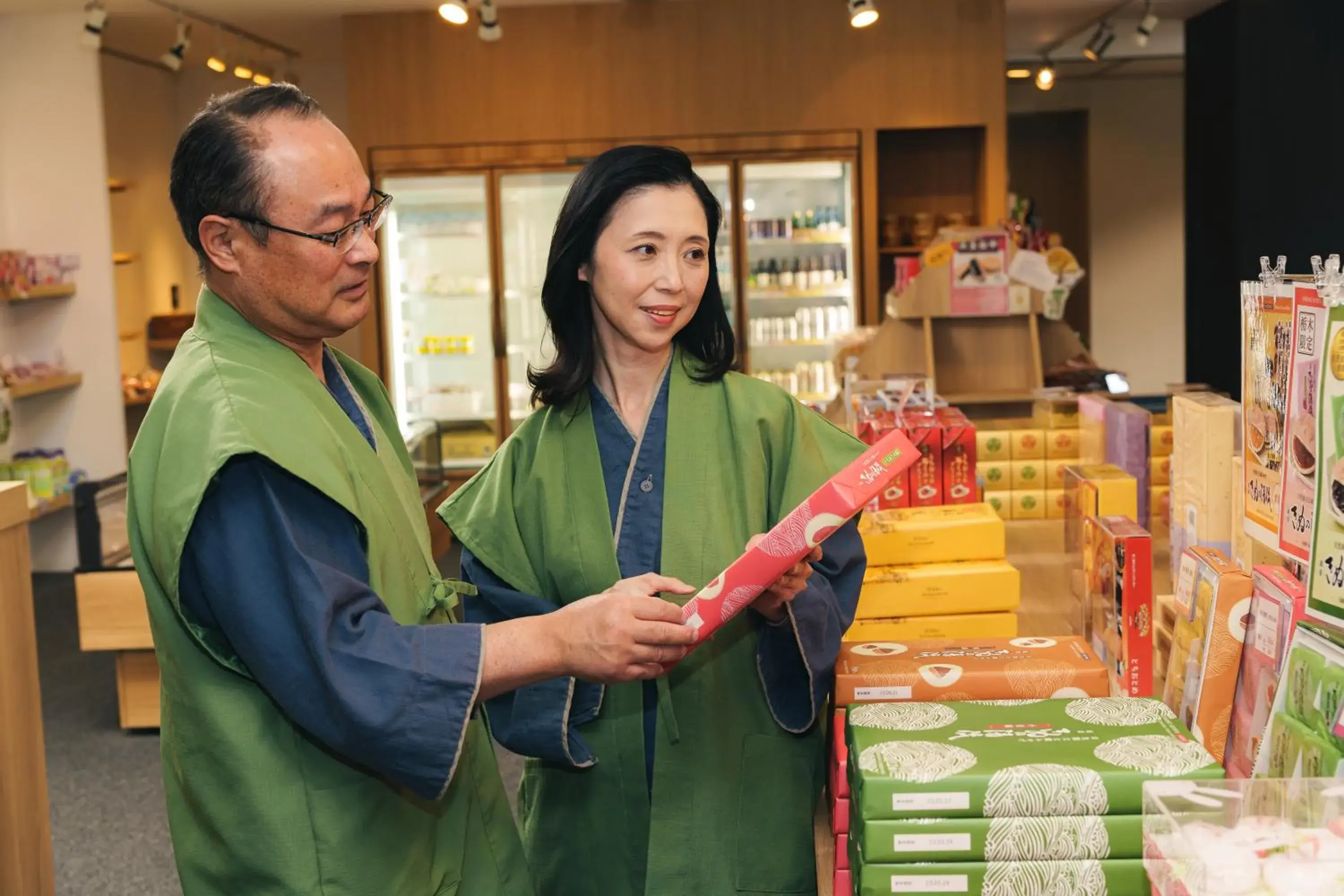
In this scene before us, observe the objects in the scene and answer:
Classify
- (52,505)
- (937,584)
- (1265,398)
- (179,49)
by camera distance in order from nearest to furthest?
(1265,398) < (937,584) < (52,505) < (179,49)

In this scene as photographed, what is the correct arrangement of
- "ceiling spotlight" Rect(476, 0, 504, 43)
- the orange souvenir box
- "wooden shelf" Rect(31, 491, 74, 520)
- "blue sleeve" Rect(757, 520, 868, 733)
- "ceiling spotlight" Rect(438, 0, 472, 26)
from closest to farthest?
1. the orange souvenir box
2. "blue sleeve" Rect(757, 520, 868, 733)
3. "ceiling spotlight" Rect(438, 0, 472, 26)
4. "ceiling spotlight" Rect(476, 0, 504, 43)
5. "wooden shelf" Rect(31, 491, 74, 520)

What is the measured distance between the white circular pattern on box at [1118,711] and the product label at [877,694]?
250 mm

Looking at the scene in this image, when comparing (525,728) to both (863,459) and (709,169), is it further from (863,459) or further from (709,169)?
(709,169)

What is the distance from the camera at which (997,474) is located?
333 cm

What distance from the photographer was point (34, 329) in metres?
7.81

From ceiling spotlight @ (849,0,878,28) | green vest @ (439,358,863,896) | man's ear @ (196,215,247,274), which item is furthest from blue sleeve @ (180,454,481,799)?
ceiling spotlight @ (849,0,878,28)

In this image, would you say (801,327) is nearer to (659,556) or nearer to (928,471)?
(928,471)

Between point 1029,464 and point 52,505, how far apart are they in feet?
19.2

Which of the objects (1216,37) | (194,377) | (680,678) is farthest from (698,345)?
(1216,37)

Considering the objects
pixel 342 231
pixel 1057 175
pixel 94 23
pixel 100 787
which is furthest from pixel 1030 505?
pixel 1057 175

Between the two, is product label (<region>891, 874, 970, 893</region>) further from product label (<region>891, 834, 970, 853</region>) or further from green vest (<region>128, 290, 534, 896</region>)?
green vest (<region>128, 290, 534, 896</region>)

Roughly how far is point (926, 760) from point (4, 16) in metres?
8.07

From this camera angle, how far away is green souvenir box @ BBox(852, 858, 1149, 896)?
124cm

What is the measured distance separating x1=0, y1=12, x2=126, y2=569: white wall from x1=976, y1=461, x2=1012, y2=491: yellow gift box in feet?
19.6
